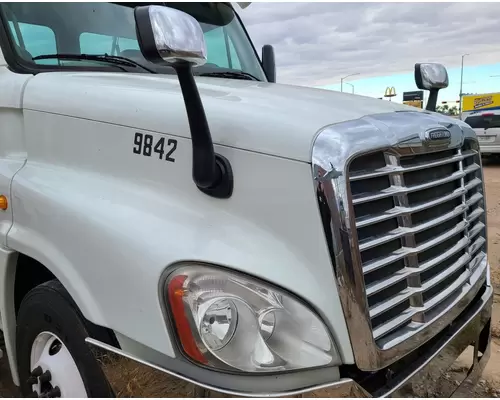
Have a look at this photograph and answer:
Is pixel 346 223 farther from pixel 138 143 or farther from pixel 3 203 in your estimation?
pixel 3 203

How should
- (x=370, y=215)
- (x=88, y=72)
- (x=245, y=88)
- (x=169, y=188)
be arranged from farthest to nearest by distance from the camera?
(x=88, y=72) → (x=245, y=88) → (x=169, y=188) → (x=370, y=215)

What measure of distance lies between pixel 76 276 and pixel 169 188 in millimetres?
510

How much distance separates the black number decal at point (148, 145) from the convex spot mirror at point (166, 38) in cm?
41

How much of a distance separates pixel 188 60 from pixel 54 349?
1428 millimetres

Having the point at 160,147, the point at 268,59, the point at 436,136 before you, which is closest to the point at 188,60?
the point at 160,147

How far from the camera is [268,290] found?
5.51 ft

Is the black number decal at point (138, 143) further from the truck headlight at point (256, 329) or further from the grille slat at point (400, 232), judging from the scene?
the grille slat at point (400, 232)

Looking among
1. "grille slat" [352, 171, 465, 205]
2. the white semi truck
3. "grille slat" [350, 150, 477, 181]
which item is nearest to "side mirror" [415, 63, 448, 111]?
the white semi truck

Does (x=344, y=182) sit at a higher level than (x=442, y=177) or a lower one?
higher

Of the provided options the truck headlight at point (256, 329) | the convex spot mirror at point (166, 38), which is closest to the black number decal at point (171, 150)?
the convex spot mirror at point (166, 38)

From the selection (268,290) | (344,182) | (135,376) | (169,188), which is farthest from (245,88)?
(135,376)

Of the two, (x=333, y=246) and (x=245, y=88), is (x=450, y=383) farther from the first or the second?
(x=245, y=88)

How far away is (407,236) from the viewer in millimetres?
1930

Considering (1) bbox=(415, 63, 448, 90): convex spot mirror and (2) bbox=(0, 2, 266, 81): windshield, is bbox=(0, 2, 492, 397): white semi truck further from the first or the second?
(1) bbox=(415, 63, 448, 90): convex spot mirror
